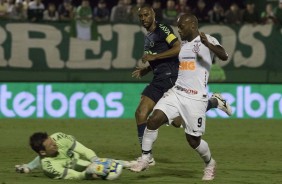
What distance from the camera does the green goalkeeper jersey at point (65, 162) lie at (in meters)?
10.6

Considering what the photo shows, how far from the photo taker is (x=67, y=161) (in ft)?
35.1

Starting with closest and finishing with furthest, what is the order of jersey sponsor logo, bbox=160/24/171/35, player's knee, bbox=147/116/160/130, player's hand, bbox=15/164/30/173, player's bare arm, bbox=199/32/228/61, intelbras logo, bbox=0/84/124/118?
player's bare arm, bbox=199/32/228/61, player's knee, bbox=147/116/160/130, player's hand, bbox=15/164/30/173, jersey sponsor logo, bbox=160/24/171/35, intelbras logo, bbox=0/84/124/118

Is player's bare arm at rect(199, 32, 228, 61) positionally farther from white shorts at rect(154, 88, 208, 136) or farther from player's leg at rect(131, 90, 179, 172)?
player's leg at rect(131, 90, 179, 172)

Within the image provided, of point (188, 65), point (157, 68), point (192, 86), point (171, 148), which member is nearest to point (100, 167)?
point (192, 86)

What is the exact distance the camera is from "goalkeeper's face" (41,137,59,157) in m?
10.4

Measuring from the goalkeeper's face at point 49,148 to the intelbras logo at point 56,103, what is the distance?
9320 millimetres

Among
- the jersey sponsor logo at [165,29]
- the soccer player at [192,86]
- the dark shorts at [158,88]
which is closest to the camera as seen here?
the soccer player at [192,86]

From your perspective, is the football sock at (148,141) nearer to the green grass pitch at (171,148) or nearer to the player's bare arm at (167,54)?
the green grass pitch at (171,148)

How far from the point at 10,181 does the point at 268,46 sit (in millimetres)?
10924

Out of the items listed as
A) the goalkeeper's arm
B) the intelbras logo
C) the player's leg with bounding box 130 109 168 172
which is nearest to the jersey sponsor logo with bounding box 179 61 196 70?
the player's leg with bounding box 130 109 168 172

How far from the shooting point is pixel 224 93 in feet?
66.2

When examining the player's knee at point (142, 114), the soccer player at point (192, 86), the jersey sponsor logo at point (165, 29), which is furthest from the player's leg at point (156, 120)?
the jersey sponsor logo at point (165, 29)

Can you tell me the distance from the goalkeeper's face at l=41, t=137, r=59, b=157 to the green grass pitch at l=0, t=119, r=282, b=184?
1.09ft

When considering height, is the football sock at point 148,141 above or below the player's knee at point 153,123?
below
